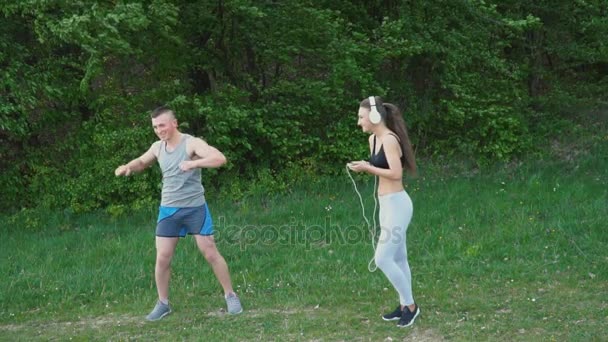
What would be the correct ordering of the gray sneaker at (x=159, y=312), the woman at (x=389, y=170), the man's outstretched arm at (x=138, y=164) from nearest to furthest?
the woman at (x=389, y=170) < the man's outstretched arm at (x=138, y=164) < the gray sneaker at (x=159, y=312)

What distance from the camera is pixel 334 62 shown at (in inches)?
448

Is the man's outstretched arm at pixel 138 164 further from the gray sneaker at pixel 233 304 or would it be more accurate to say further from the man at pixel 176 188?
the gray sneaker at pixel 233 304

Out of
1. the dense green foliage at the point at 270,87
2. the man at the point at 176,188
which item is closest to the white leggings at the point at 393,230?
the man at the point at 176,188

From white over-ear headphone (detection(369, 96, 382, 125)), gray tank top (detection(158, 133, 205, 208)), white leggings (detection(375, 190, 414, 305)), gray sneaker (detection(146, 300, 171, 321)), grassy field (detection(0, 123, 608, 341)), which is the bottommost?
grassy field (detection(0, 123, 608, 341))

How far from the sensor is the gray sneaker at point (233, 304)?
261 inches

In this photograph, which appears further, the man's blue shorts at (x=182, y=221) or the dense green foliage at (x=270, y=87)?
the dense green foliage at (x=270, y=87)

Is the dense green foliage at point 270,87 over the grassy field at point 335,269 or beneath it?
over

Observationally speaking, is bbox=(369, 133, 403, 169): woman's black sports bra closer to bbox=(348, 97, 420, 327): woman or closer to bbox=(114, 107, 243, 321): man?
bbox=(348, 97, 420, 327): woman

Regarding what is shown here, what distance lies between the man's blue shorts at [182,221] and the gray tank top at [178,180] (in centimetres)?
5

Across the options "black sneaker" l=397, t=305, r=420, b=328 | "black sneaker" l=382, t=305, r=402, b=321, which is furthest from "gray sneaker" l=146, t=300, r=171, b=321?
"black sneaker" l=397, t=305, r=420, b=328

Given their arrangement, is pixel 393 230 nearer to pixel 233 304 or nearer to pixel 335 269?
pixel 233 304

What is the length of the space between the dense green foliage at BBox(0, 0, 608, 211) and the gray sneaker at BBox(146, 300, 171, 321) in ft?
14.5

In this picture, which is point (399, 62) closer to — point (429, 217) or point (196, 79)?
point (196, 79)

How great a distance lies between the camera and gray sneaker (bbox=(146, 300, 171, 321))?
6.61m
